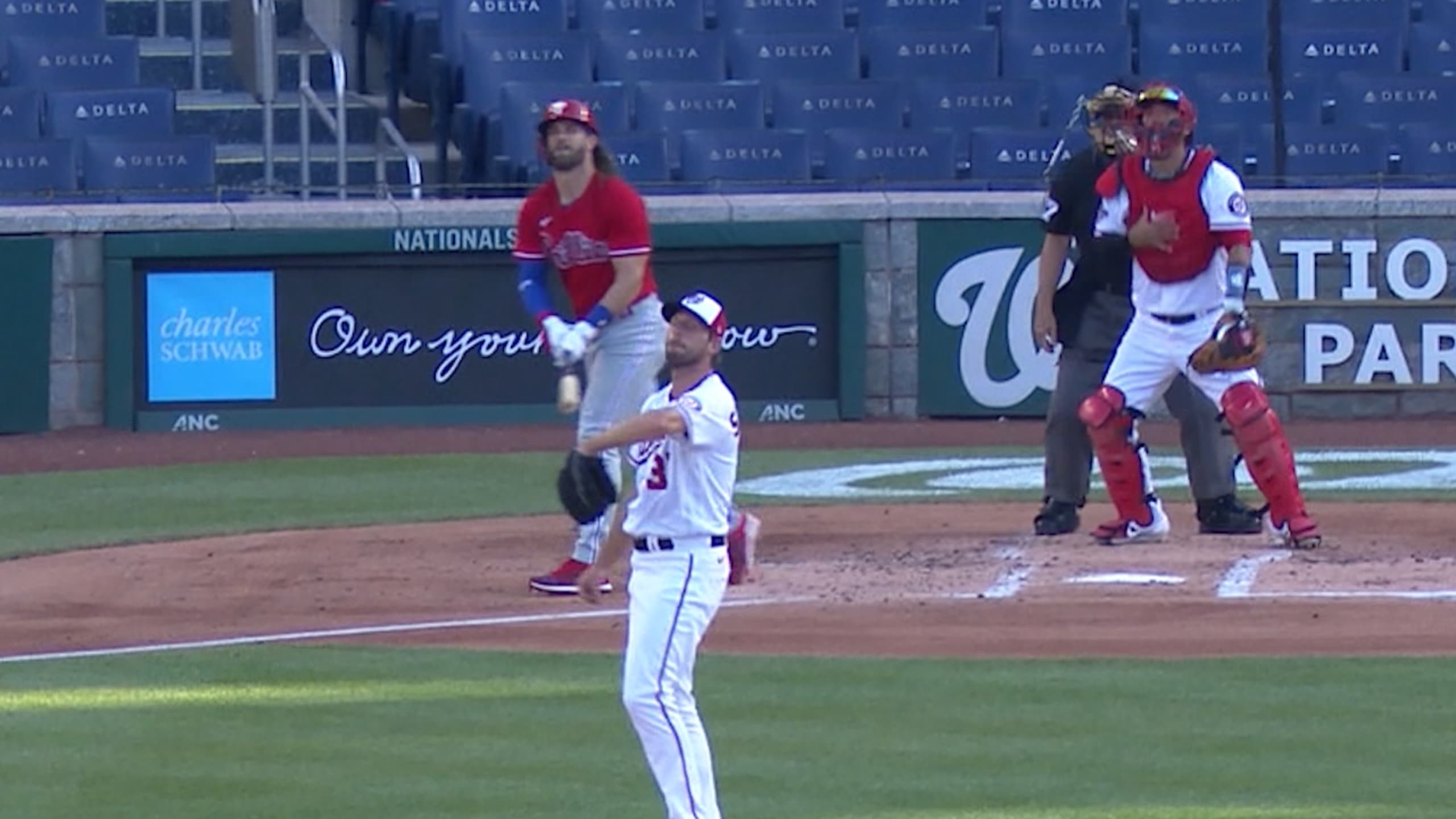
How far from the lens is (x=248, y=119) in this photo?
20000mm

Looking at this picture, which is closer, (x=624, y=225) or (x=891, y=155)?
(x=624, y=225)

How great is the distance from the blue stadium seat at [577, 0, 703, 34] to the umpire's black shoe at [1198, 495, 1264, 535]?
30.3ft

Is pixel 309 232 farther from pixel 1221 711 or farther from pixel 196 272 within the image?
pixel 1221 711

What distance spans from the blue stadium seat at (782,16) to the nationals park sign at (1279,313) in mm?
4027

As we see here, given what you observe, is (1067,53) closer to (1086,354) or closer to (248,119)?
(248,119)

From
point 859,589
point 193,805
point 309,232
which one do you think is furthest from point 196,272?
point 193,805

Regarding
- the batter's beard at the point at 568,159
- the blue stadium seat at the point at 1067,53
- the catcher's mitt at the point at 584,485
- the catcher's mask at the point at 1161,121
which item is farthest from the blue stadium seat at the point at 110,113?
Result: the catcher's mitt at the point at 584,485

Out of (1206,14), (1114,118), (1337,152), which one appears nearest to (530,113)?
(1206,14)

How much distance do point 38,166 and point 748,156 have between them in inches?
181

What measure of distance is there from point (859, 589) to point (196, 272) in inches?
271

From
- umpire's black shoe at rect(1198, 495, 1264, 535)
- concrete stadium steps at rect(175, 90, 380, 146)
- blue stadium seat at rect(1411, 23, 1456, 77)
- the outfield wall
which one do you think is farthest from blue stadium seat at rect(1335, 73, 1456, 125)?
umpire's black shoe at rect(1198, 495, 1264, 535)

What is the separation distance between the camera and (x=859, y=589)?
9953mm

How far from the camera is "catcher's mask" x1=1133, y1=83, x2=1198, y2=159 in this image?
32.8ft

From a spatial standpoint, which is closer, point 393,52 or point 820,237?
point 820,237
